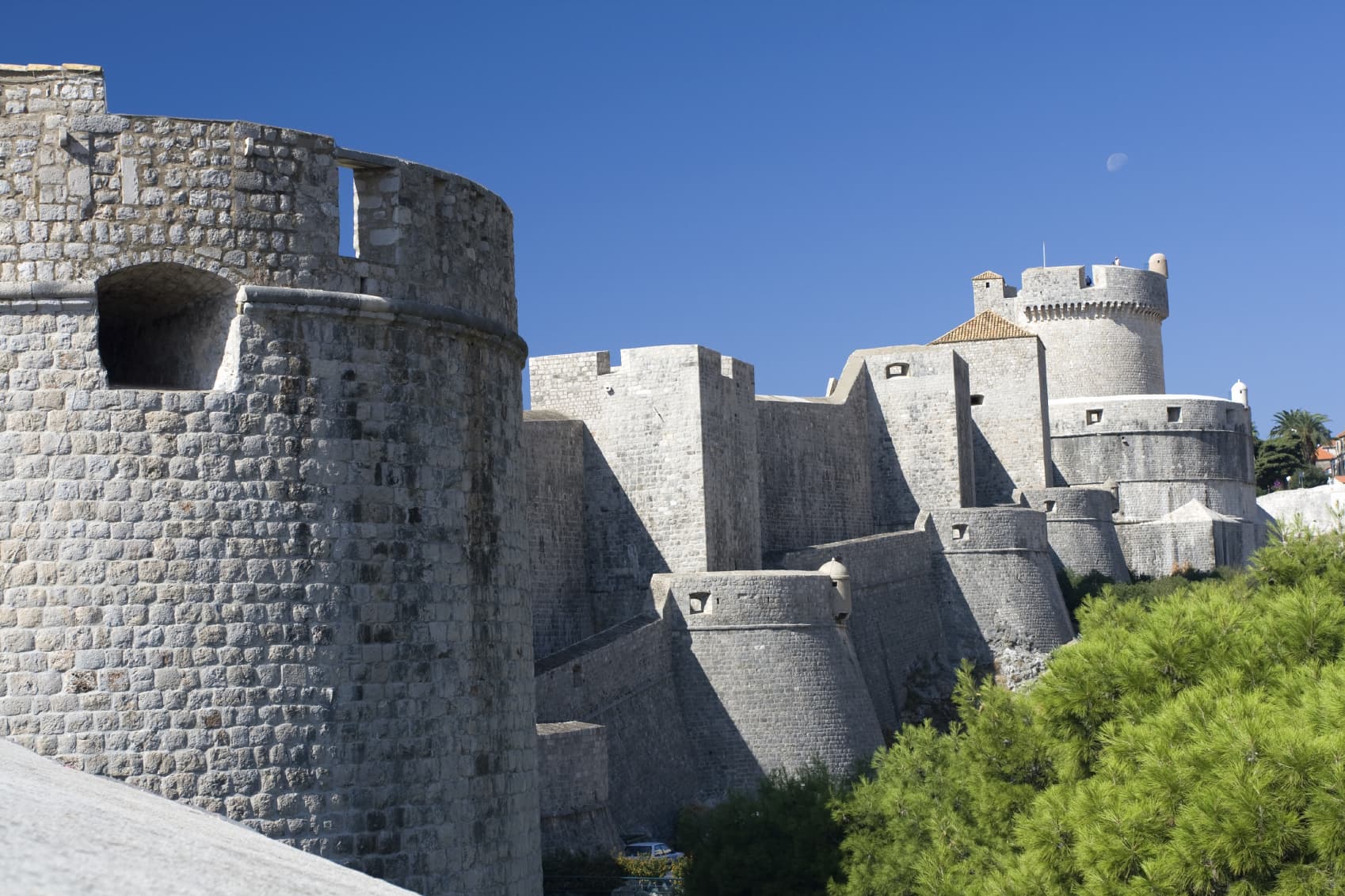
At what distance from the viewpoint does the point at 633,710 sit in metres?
23.3

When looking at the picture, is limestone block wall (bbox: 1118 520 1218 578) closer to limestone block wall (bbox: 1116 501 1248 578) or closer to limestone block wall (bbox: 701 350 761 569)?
limestone block wall (bbox: 1116 501 1248 578)

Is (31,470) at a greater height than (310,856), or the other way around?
(31,470)

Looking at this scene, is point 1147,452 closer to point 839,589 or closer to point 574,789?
point 839,589

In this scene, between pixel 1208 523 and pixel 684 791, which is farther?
pixel 1208 523

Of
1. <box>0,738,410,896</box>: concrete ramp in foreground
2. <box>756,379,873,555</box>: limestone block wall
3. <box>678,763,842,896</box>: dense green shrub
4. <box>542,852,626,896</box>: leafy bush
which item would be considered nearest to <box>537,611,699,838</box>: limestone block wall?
<box>542,852,626,896</box>: leafy bush

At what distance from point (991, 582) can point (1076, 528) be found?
15.7ft

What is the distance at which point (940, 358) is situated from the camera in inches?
1341

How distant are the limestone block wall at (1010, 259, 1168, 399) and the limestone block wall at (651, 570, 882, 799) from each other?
24158mm

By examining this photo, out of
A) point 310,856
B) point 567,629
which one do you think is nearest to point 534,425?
point 567,629

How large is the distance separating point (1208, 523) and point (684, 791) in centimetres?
2040

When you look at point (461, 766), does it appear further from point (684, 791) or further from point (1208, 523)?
point (1208, 523)

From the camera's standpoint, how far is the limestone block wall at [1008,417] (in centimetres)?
3688

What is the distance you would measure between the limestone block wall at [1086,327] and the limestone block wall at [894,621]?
649 inches

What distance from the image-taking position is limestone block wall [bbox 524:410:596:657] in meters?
25.7
